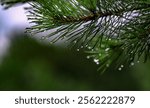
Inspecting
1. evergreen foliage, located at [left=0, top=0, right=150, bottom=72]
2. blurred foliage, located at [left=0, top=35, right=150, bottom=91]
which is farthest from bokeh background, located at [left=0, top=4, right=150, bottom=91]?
evergreen foliage, located at [left=0, top=0, right=150, bottom=72]

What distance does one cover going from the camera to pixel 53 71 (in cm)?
1830

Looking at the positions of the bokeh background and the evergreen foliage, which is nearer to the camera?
the evergreen foliage

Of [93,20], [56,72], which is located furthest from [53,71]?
[93,20]

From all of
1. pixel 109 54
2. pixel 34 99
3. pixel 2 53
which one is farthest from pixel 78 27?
pixel 2 53

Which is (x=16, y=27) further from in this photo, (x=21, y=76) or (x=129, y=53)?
(x=129, y=53)

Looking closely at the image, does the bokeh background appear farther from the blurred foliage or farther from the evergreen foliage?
the evergreen foliage

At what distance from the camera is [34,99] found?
3.71 m

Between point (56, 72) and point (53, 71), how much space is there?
0.17 m

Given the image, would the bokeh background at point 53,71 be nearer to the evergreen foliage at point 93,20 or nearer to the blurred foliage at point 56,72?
the blurred foliage at point 56,72

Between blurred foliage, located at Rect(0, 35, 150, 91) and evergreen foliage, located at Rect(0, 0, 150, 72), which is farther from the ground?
evergreen foliage, located at Rect(0, 0, 150, 72)

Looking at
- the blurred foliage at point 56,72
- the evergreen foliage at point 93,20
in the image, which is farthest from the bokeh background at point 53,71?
the evergreen foliage at point 93,20

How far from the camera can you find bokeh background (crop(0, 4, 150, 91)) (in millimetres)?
16938

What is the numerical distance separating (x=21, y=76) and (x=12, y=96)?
521 inches

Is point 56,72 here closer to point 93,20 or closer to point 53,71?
point 53,71
